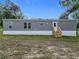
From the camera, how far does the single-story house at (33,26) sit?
33.0 metres

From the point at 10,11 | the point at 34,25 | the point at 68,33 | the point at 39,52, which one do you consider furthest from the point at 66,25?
the point at 10,11

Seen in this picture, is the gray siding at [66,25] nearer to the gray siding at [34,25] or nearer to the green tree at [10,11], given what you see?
the gray siding at [34,25]

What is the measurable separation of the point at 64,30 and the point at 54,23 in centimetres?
200

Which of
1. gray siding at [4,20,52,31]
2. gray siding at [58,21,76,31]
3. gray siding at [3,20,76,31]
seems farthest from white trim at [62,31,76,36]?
gray siding at [4,20,52,31]

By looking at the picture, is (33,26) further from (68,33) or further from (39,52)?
(39,52)

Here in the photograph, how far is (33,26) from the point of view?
33.1 metres

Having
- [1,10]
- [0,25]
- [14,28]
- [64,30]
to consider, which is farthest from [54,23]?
[1,10]

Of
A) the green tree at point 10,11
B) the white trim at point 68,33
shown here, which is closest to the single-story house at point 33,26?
the white trim at point 68,33

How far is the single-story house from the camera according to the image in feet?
108

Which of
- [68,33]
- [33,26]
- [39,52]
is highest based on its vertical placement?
[33,26]

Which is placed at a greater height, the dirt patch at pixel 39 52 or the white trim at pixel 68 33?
the dirt patch at pixel 39 52

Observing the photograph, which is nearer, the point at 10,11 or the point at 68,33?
the point at 68,33

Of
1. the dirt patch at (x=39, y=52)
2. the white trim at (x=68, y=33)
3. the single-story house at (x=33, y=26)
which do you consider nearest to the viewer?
the dirt patch at (x=39, y=52)

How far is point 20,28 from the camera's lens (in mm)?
33125
